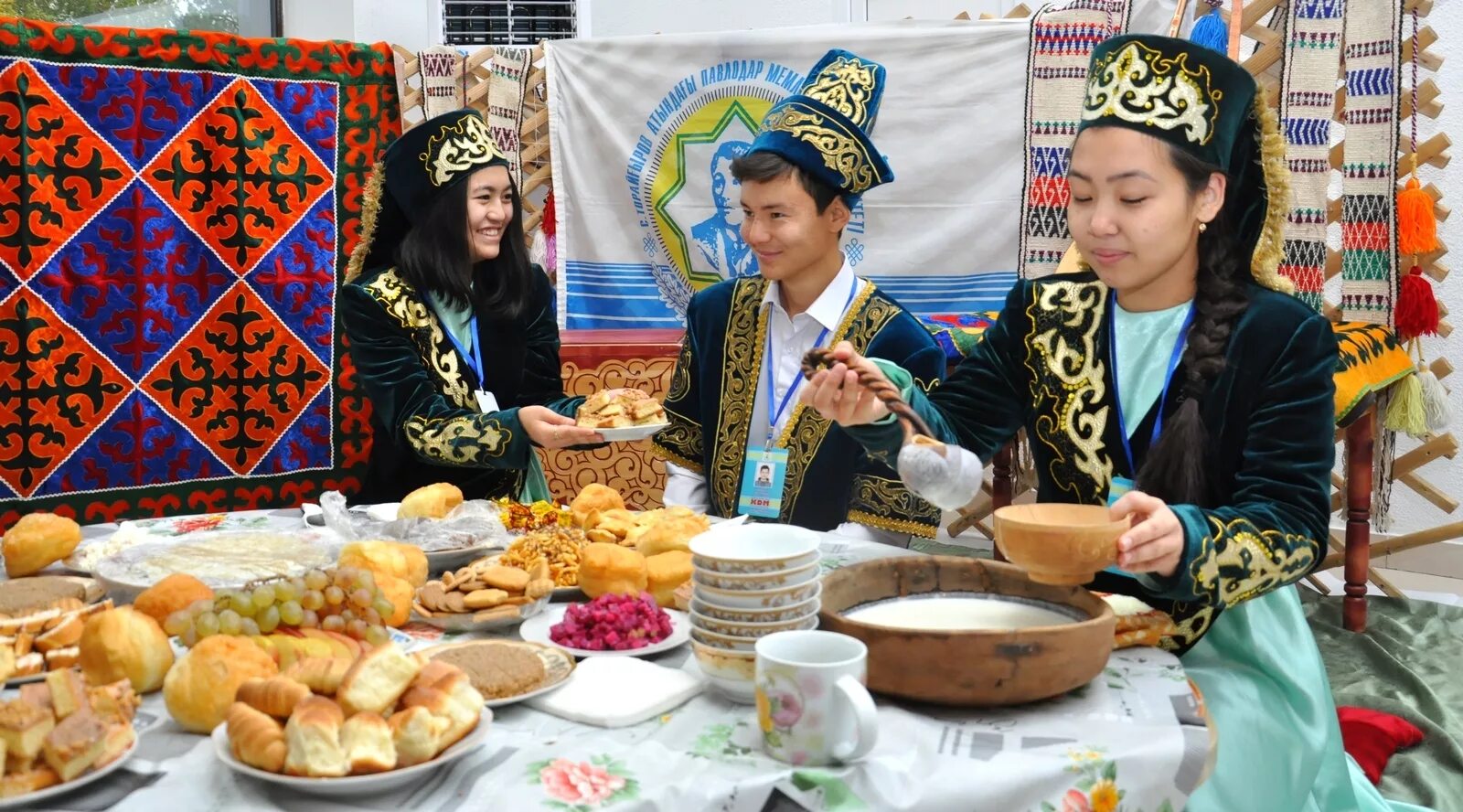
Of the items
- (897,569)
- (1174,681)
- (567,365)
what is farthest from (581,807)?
(567,365)

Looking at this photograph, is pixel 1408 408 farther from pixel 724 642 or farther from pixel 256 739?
pixel 256 739

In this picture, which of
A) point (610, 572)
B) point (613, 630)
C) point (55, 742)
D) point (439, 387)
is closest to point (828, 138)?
point (439, 387)

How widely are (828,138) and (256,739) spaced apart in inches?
56.9

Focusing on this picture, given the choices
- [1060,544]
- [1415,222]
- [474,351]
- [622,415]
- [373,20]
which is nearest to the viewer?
[1060,544]

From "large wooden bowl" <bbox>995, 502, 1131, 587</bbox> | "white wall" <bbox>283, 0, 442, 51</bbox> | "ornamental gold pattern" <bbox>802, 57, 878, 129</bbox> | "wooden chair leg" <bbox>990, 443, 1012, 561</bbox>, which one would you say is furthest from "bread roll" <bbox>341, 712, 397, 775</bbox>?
"white wall" <bbox>283, 0, 442, 51</bbox>

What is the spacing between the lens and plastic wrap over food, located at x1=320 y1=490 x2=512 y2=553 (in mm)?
1368

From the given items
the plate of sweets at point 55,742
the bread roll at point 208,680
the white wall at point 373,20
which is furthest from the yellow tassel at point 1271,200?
the white wall at point 373,20

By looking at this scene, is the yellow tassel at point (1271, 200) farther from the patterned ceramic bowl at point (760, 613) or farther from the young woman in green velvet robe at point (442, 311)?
the young woman in green velvet robe at point (442, 311)

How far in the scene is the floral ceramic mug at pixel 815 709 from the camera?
0.82 metres

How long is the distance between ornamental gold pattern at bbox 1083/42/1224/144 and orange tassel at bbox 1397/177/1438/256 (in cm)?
221

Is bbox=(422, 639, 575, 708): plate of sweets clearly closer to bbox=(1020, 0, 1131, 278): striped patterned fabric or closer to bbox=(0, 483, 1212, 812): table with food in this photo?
bbox=(0, 483, 1212, 812): table with food

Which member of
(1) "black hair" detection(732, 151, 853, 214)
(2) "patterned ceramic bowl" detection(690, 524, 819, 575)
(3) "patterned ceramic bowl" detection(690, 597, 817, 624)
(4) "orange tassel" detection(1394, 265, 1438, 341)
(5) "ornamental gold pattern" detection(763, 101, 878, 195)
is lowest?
(3) "patterned ceramic bowl" detection(690, 597, 817, 624)

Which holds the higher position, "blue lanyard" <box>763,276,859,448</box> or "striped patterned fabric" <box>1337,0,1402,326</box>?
"striped patterned fabric" <box>1337,0,1402,326</box>

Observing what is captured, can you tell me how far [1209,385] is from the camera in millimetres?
1422
